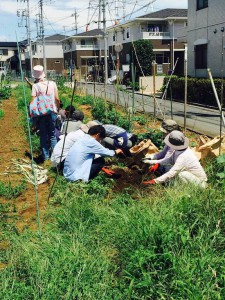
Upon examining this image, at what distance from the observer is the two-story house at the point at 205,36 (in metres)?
16.9

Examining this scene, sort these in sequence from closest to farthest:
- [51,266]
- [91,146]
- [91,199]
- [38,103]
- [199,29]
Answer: [51,266], [91,199], [91,146], [38,103], [199,29]

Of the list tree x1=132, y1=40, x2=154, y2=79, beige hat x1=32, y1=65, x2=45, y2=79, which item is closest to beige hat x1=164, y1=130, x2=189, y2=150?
beige hat x1=32, y1=65, x2=45, y2=79

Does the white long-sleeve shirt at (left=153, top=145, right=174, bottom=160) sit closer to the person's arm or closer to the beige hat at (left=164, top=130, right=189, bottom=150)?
the person's arm

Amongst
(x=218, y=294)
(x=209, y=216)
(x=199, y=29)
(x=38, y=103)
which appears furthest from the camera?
(x=199, y=29)

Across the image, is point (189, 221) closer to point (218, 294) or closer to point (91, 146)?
point (218, 294)

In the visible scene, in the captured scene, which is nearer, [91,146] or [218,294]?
[218,294]

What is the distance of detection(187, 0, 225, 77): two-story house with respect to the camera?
1689 centimetres

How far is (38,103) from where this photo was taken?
5.95 metres

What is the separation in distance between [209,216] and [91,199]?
1390 mm

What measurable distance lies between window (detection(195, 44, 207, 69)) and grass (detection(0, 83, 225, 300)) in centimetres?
1627

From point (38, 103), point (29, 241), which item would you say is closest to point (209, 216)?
point (29, 241)

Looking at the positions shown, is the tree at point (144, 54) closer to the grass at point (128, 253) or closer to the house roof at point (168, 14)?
the house roof at point (168, 14)

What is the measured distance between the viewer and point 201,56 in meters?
19.1

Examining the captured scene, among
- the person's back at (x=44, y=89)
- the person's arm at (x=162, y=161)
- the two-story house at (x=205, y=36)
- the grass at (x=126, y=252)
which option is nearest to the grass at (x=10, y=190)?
the grass at (x=126, y=252)
